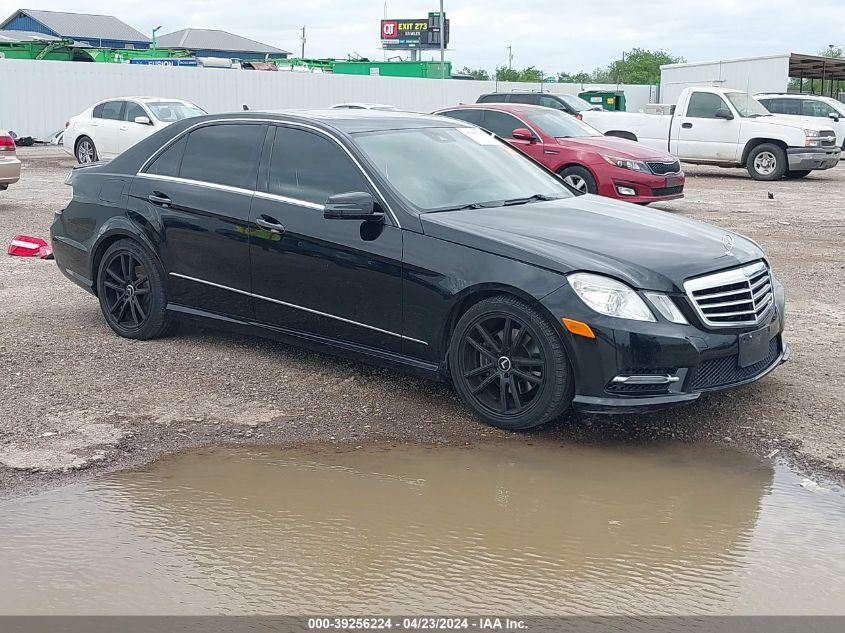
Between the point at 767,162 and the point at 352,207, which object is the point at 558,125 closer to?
the point at 767,162

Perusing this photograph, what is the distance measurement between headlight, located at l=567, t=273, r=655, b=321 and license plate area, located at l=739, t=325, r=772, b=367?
0.56 metres

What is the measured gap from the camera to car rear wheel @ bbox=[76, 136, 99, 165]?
21375mm

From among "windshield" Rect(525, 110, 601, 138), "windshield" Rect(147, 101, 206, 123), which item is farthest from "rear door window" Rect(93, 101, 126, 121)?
"windshield" Rect(525, 110, 601, 138)

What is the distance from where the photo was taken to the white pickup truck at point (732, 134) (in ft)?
67.6

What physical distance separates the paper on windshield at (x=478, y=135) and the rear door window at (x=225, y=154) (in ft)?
4.29

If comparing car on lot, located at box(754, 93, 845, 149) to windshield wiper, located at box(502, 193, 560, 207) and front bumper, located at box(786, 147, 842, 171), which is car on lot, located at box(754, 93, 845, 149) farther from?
windshield wiper, located at box(502, 193, 560, 207)

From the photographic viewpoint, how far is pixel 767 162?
827 inches

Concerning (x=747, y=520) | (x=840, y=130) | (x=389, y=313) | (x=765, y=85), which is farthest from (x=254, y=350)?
(x=765, y=85)

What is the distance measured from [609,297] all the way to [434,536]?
5.08 feet

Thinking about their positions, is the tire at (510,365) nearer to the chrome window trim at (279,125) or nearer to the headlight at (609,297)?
the headlight at (609,297)

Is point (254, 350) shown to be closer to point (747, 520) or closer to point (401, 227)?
point (401, 227)

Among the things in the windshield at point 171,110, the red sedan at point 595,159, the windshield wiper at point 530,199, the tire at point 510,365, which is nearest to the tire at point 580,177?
the red sedan at point 595,159

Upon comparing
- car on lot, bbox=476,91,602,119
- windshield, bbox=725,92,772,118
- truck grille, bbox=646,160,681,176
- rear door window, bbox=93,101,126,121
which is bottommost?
truck grille, bbox=646,160,681,176

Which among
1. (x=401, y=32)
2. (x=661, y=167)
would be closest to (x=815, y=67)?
(x=661, y=167)
